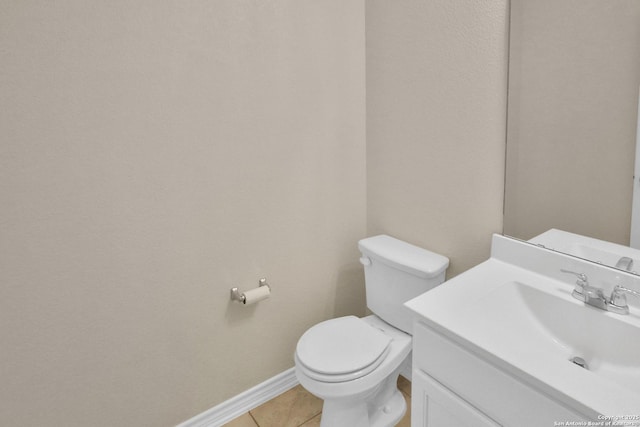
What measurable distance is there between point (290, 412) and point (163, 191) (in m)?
1.19

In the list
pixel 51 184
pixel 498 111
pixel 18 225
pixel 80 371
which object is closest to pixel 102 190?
pixel 51 184

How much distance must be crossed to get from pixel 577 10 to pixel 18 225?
6.14 ft

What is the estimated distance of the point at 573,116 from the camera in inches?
47.4

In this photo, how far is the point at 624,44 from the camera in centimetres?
106

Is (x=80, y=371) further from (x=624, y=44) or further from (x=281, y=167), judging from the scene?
(x=624, y=44)

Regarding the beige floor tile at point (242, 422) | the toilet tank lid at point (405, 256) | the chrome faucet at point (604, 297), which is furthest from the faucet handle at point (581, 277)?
the beige floor tile at point (242, 422)

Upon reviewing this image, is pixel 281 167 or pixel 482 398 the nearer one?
pixel 482 398

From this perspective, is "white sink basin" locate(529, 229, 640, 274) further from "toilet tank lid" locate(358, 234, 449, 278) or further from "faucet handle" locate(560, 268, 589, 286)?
"toilet tank lid" locate(358, 234, 449, 278)

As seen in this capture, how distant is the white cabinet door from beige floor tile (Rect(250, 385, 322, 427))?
0.74 metres

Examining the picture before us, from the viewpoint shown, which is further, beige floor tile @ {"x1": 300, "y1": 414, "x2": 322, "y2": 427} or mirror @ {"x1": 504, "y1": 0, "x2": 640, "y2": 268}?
beige floor tile @ {"x1": 300, "y1": 414, "x2": 322, "y2": 427}

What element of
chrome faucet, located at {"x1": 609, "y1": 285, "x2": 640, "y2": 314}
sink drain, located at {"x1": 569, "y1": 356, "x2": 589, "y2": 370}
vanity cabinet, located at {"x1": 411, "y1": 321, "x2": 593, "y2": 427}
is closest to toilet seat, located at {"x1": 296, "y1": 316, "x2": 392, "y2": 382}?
vanity cabinet, located at {"x1": 411, "y1": 321, "x2": 593, "y2": 427}

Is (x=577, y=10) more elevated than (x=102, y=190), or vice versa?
(x=577, y=10)

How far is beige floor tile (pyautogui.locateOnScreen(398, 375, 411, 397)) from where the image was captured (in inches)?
75.3

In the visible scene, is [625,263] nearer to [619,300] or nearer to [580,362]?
[619,300]
